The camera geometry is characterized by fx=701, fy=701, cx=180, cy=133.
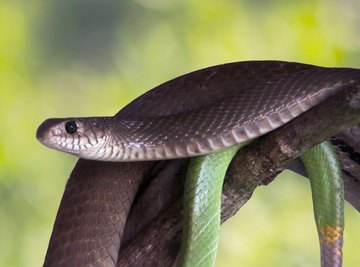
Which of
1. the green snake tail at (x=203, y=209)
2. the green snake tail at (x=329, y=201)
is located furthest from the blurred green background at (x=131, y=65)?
the green snake tail at (x=203, y=209)

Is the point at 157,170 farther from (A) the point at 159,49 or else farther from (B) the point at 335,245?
(A) the point at 159,49

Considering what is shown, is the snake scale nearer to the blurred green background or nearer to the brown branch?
the brown branch

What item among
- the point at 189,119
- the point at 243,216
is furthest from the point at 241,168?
the point at 243,216

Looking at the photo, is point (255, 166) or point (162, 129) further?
point (162, 129)

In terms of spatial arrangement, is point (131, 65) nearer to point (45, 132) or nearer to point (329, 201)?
point (45, 132)

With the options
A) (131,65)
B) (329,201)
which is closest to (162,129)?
(329,201)

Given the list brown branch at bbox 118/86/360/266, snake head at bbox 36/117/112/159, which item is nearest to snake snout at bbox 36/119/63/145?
snake head at bbox 36/117/112/159
